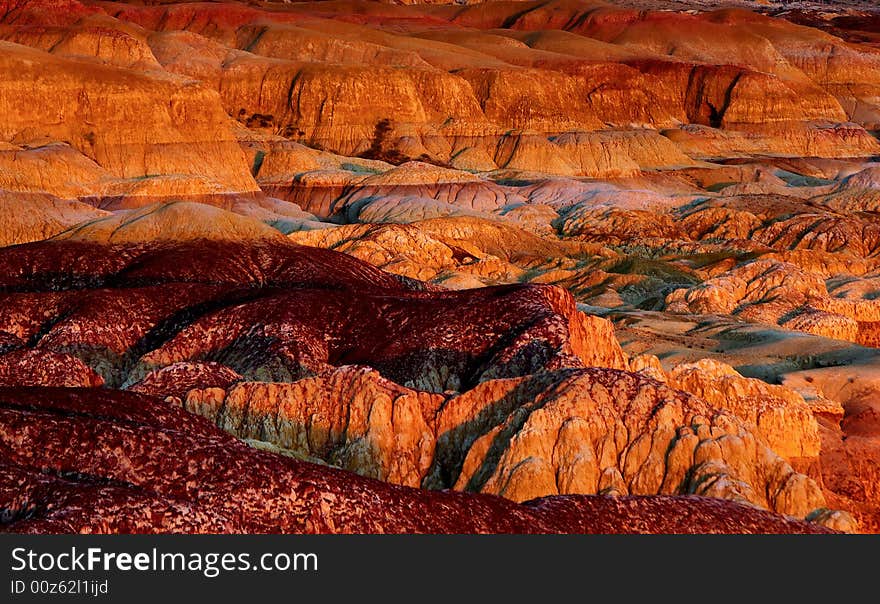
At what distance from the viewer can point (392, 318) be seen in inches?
2028

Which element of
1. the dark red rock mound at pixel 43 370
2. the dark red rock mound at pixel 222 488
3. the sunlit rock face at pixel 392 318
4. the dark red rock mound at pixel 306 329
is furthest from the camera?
the dark red rock mound at pixel 306 329

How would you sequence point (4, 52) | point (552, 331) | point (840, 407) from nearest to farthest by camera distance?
point (552, 331)
point (840, 407)
point (4, 52)

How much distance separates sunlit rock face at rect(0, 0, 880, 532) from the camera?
26047mm

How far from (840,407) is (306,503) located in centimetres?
3430

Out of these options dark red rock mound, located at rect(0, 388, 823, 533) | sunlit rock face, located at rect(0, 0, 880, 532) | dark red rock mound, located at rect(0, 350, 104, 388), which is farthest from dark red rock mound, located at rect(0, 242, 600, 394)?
dark red rock mound, located at rect(0, 388, 823, 533)

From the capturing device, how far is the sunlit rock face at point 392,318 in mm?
26047

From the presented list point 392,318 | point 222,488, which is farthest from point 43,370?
point 222,488

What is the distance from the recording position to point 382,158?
174125mm

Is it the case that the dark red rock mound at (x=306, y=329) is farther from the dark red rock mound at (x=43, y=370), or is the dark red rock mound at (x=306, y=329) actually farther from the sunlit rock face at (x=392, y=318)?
the dark red rock mound at (x=43, y=370)

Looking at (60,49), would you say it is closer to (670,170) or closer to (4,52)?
(4,52)

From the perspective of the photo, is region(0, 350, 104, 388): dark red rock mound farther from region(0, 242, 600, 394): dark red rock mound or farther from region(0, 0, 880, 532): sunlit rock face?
region(0, 242, 600, 394): dark red rock mound

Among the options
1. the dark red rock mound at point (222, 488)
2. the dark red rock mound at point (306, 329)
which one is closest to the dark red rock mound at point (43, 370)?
the dark red rock mound at point (306, 329)

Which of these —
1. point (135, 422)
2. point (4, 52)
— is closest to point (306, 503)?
point (135, 422)

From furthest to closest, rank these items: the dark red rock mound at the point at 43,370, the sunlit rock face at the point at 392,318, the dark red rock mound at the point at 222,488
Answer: the dark red rock mound at the point at 43,370, the sunlit rock face at the point at 392,318, the dark red rock mound at the point at 222,488
